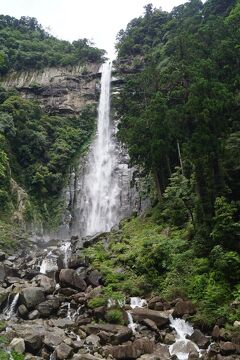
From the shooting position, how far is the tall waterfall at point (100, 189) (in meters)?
40.4

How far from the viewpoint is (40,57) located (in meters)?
63.5

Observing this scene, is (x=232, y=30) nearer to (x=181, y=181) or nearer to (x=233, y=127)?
(x=233, y=127)

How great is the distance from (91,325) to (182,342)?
344cm

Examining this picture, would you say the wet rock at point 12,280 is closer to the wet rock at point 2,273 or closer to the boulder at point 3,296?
the wet rock at point 2,273

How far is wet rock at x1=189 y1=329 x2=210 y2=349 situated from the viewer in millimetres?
13664

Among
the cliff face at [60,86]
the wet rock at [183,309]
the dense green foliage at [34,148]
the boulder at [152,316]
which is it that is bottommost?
the boulder at [152,316]

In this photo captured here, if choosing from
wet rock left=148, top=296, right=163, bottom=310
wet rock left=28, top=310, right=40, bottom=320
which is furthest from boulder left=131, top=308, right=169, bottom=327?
wet rock left=28, top=310, right=40, bottom=320

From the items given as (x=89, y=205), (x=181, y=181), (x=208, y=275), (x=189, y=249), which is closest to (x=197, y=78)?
(x=181, y=181)

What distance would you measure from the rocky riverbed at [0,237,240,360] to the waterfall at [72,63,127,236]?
62.6 ft

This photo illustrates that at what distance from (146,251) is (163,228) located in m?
4.61

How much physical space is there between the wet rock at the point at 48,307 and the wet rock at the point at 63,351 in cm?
392

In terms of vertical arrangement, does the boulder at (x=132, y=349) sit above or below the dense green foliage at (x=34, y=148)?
below

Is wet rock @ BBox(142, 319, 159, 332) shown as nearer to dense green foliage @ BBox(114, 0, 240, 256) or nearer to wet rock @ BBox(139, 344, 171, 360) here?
wet rock @ BBox(139, 344, 171, 360)

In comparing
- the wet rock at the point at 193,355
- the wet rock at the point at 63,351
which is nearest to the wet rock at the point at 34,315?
the wet rock at the point at 63,351
